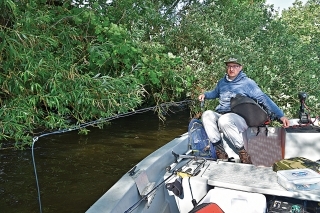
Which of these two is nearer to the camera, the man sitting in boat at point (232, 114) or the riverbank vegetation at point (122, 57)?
the man sitting in boat at point (232, 114)

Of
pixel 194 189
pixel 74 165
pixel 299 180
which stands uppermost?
pixel 299 180

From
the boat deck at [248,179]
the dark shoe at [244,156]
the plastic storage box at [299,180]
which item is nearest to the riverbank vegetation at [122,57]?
the dark shoe at [244,156]

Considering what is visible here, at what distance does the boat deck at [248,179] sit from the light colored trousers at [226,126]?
536 millimetres

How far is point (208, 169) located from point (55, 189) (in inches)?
109

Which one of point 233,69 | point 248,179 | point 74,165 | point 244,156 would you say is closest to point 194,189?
point 248,179

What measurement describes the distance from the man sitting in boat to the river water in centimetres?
194

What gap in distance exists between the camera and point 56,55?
6.25 m

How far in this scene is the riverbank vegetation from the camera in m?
5.17

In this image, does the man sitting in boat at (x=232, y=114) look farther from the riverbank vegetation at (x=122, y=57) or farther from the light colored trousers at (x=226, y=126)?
the riverbank vegetation at (x=122, y=57)

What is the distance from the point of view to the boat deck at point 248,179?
228cm

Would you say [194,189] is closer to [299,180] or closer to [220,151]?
[299,180]

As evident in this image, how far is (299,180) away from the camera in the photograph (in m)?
2.33

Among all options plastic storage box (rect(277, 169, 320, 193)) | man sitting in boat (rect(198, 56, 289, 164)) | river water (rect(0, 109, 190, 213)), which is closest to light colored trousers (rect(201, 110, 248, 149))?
man sitting in boat (rect(198, 56, 289, 164))

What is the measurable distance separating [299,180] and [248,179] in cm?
36
